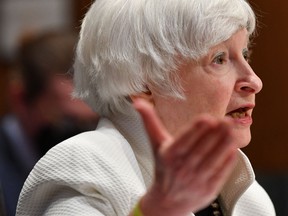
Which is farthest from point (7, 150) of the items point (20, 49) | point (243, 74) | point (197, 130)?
point (197, 130)

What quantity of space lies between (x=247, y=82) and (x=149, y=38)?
7.8 inches

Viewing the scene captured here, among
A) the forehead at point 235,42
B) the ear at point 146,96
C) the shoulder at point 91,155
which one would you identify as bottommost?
the shoulder at point 91,155

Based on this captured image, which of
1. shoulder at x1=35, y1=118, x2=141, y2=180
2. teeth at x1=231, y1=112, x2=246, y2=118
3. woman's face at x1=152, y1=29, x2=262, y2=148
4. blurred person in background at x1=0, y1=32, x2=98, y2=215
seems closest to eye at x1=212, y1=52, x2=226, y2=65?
woman's face at x1=152, y1=29, x2=262, y2=148

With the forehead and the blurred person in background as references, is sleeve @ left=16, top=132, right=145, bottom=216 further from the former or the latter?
the blurred person in background

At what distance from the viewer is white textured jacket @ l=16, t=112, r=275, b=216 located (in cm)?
138

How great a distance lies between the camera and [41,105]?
3143 millimetres

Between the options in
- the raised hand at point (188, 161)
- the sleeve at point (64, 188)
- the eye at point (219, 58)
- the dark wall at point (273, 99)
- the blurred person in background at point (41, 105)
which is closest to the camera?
the raised hand at point (188, 161)

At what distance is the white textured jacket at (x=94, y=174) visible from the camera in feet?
4.54

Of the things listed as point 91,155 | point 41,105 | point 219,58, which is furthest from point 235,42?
point 41,105

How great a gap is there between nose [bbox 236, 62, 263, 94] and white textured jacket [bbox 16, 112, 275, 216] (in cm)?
20

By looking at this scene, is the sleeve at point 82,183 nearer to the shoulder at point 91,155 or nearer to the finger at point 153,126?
the shoulder at point 91,155

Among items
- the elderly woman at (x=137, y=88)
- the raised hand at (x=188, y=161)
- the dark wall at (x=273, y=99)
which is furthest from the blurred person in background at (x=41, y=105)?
the raised hand at (x=188, y=161)

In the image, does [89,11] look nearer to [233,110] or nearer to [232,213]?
[233,110]

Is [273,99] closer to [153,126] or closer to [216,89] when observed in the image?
[216,89]
